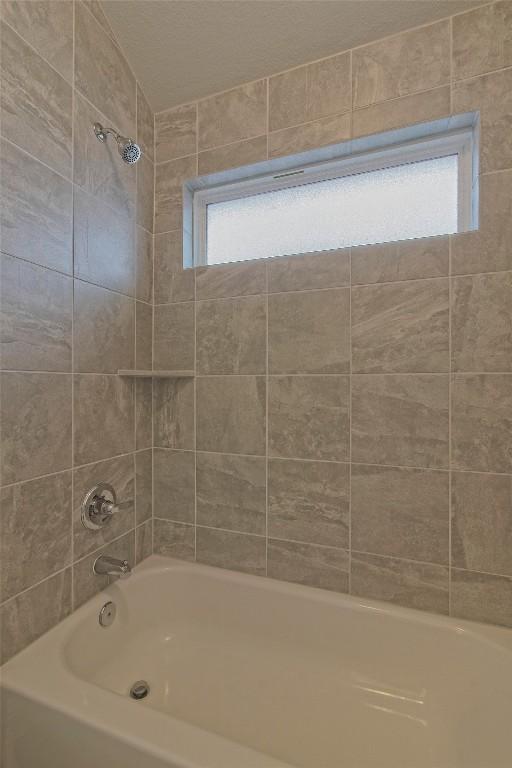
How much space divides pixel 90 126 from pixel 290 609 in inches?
71.9

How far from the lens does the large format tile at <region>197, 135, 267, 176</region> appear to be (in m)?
1.44

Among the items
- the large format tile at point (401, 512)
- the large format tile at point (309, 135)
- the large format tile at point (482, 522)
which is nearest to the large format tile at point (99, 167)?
the large format tile at point (309, 135)

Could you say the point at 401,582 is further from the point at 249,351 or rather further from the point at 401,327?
the point at 249,351

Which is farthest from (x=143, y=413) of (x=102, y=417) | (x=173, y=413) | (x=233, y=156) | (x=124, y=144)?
(x=233, y=156)

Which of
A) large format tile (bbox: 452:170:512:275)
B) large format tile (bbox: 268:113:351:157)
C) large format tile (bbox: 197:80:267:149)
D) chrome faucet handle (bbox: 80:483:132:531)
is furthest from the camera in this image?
large format tile (bbox: 197:80:267:149)

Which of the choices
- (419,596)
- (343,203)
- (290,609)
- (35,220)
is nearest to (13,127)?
(35,220)

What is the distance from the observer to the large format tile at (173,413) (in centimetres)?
153

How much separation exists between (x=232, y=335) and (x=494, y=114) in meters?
1.10

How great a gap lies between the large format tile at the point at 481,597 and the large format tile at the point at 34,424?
4.30ft

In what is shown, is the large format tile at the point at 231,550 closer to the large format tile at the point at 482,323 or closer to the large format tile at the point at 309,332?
the large format tile at the point at 309,332

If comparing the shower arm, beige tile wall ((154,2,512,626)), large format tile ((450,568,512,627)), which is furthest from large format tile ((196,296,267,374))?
large format tile ((450,568,512,627))

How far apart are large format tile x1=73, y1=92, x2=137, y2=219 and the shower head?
0.07ft

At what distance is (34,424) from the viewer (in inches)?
41.4

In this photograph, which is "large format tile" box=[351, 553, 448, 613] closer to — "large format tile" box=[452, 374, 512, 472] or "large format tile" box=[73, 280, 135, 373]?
"large format tile" box=[452, 374, 512, 472]
